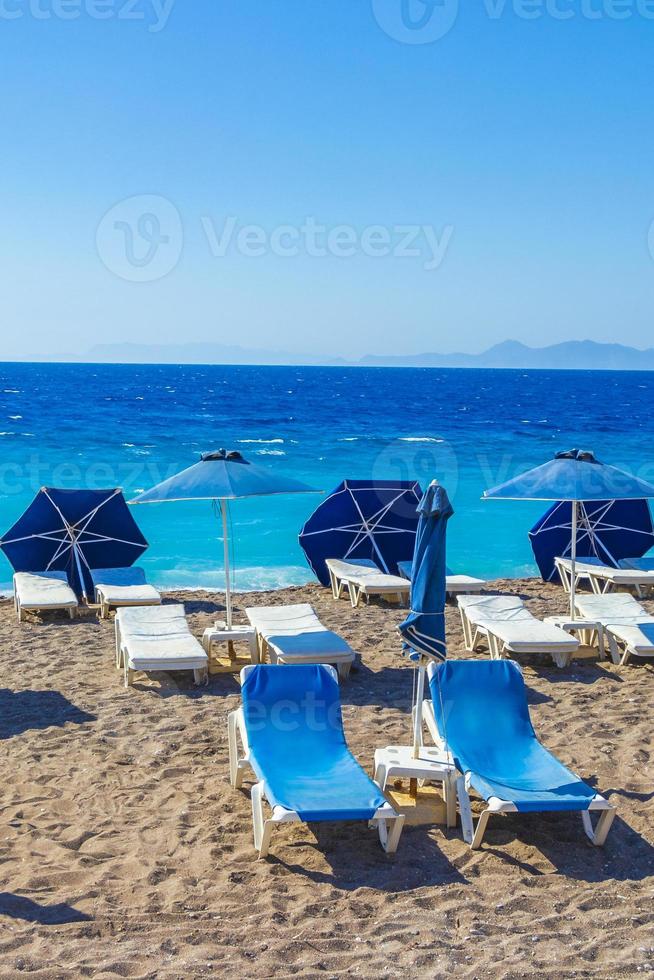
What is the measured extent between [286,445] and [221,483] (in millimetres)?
31280

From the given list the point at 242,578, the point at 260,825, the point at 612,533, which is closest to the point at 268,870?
the point at 260,825

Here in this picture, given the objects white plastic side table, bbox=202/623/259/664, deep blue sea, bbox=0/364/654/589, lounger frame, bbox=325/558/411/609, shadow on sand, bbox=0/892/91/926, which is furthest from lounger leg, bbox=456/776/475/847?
deep blue sea, bbox=0/364/654/589

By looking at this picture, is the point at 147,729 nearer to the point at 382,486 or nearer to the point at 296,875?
the point at 296,875

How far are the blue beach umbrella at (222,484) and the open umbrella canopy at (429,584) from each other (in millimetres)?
2781

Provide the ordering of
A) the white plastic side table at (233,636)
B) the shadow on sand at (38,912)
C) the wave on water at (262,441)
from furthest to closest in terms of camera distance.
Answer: the wave on water at (262,441) → the white plastic side table at (233,636) → the shadow on sand at (38,912)

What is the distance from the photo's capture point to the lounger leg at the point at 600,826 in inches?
209

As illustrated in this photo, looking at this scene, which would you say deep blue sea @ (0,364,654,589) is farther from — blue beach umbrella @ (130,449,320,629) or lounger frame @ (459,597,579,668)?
blue beach umbrella @ (130,449,320,629)

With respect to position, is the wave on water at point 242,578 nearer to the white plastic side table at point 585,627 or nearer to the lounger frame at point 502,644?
the lounger frame at point 502,644

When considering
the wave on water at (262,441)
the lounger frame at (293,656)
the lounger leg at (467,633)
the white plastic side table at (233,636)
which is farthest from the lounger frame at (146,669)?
the wave on water at (262,441)

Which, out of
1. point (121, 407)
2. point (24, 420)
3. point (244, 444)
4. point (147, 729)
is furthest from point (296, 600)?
point (121, 407)

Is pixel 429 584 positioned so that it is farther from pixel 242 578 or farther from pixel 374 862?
pixel 242 578

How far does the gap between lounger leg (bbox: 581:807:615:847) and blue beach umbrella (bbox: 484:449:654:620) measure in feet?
12.3

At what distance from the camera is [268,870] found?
5.05 metres

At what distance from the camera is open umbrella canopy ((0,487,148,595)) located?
12125mm
